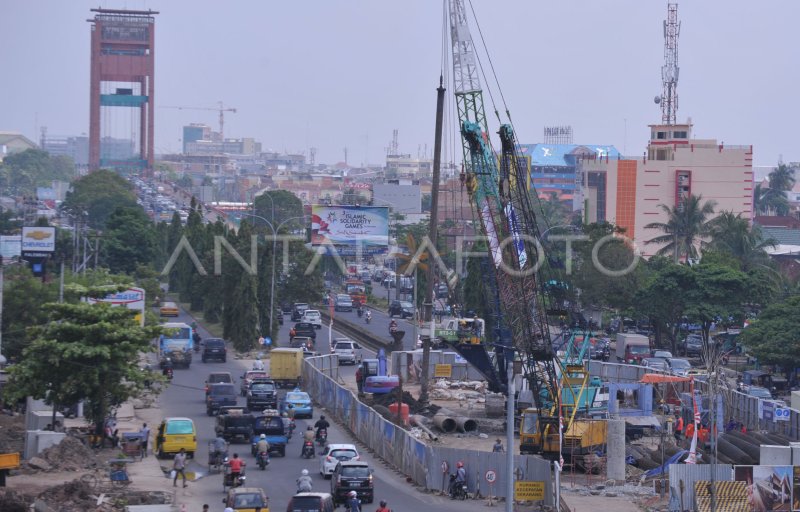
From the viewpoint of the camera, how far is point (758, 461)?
3688 centimetres

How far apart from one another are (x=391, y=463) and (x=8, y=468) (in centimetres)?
1128

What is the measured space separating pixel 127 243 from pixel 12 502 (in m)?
73.0

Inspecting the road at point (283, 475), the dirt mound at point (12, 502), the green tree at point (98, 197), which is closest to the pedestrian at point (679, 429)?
the road at point (283, 475)

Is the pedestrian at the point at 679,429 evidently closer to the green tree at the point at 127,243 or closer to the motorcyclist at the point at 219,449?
the motorcyclist at the point at 219,449

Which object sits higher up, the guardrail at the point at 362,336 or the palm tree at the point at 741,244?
the palm tree at the point at 741,244

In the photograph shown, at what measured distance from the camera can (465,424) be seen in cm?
4619

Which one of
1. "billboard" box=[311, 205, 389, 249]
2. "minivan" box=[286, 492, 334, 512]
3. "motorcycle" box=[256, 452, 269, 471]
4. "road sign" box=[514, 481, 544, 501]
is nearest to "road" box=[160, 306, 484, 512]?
"motorcycle" box=[256, 452, 269, 471]

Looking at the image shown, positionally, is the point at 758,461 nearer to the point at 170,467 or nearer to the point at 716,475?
the point at 716,475

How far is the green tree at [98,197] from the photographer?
166000 millimetres

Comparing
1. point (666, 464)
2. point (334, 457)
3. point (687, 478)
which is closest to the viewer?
point (687, 478)

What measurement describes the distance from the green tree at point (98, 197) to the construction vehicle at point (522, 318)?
118m

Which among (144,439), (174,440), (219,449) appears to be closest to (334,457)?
(219,449)

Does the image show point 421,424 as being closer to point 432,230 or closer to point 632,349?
point 432,230

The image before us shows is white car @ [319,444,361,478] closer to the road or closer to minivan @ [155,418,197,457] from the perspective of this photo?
the road
